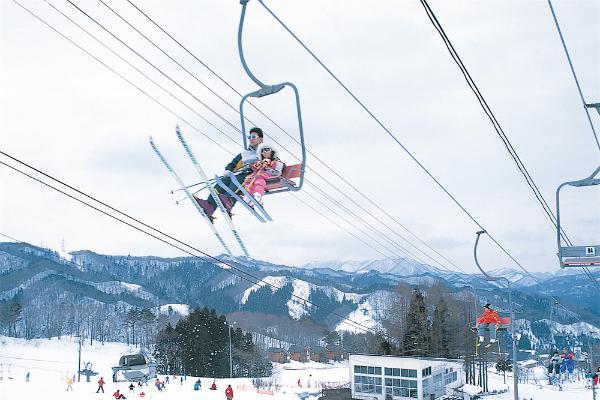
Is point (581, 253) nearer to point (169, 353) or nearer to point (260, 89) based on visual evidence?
point (260, 89)

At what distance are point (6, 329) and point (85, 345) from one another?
35689mm

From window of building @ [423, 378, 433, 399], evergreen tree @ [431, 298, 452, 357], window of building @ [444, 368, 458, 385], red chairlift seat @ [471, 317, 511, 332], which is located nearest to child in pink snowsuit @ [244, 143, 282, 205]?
red chairlift seat @ [471, 317, 511, 332]

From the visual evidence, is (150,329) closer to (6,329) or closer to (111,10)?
(6,329)

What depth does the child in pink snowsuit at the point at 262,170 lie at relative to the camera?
984cm

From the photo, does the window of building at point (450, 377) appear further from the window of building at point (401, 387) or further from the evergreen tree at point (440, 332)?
the evergreen tree at point (440, 332)

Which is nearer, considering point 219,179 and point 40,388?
point 219,179

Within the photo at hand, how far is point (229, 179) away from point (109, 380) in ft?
212

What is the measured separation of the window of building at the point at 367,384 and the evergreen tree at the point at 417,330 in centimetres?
1611

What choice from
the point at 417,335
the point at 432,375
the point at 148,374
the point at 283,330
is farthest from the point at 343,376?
the point at 283,330

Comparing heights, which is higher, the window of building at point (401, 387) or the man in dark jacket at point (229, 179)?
the man in dark jacket at point (229, 179)

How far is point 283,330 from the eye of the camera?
604ft

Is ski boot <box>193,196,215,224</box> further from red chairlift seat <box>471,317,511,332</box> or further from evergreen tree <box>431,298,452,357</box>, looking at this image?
evergreen tree <box>431,298,452,357</box>

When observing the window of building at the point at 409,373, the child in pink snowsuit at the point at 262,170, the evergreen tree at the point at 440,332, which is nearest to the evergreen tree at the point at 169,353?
the evergreen tree at the point at 440,332

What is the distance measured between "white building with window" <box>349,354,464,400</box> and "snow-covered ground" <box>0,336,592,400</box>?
171 inches
